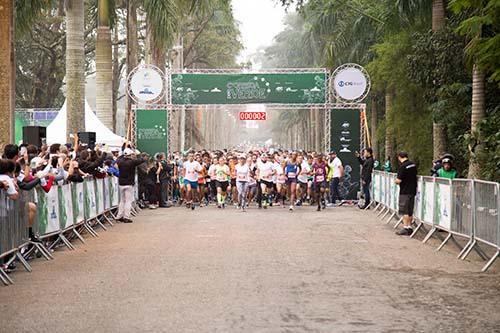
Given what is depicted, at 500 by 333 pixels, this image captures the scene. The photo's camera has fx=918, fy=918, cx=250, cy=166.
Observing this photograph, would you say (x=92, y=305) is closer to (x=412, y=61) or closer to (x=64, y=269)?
(x=64, y=269)

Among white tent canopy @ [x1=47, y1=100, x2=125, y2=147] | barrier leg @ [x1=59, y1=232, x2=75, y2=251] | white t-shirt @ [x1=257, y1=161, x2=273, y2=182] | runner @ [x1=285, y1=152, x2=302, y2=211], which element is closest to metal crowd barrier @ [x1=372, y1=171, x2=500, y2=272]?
barrier leg @ [x1=59, y1=232, x2=75, y2=251]

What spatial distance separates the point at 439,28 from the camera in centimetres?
2656

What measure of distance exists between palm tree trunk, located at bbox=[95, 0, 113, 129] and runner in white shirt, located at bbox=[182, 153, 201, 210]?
11.6 feet

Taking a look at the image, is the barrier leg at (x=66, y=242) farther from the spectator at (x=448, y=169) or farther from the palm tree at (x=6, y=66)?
the spectator at (x=448, y=169)

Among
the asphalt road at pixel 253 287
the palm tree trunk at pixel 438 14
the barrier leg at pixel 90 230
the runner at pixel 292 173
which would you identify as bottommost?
the asphalt road at pixel 253 287

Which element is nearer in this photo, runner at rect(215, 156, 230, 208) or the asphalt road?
the asphalt road

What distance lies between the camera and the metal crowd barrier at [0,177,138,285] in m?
13.1

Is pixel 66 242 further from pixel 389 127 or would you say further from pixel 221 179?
pixel 389 127

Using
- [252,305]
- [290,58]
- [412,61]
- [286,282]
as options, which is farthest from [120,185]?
[290,58]

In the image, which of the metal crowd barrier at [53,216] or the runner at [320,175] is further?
the runner at [320,175]

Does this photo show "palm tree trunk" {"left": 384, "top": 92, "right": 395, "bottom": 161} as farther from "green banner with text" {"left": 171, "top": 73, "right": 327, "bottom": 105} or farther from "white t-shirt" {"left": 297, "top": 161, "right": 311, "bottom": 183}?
"white t-shirt" {"left": 297, "top": 161, "right": 311, "bottom": 183}

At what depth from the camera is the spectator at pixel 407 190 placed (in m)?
19.7

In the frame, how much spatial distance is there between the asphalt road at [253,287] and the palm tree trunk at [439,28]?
8.05 metres

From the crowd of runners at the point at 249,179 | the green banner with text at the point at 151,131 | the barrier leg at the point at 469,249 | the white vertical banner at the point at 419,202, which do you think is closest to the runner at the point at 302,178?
the crowd of runners at the point at 249,179
